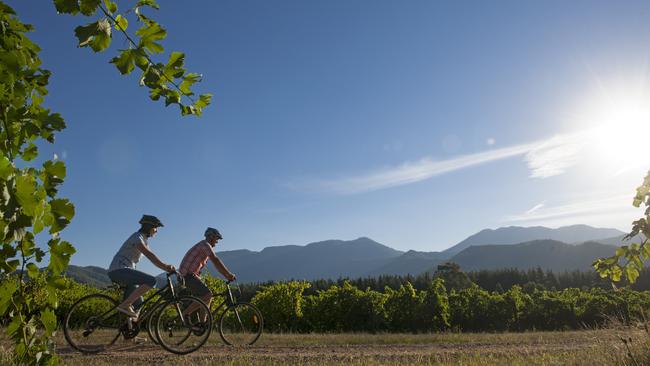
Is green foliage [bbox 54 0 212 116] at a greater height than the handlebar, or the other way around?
green foliage [bbox 54 0 212 116]

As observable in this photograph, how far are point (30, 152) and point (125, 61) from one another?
802mm

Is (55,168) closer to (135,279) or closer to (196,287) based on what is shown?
(135,279)

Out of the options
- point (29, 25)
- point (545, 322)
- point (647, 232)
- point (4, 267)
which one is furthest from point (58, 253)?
point (545, 322)

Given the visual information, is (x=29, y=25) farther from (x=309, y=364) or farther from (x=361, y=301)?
(x=361, y=301)

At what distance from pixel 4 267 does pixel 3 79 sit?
0.81 meters

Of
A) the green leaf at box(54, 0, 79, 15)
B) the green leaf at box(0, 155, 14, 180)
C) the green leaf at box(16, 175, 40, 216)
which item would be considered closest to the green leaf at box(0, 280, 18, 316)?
the green leaf at box(16, 175, 40, 216)

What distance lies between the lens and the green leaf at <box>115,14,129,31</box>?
2.11 meters

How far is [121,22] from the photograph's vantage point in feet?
6.97

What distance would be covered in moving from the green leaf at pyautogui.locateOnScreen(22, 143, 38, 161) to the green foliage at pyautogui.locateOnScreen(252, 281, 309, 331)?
1735cm

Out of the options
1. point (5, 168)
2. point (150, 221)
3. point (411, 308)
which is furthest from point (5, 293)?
point (411, 308)

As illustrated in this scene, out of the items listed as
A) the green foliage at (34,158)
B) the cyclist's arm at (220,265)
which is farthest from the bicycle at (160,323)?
the green foliage at (34,158)

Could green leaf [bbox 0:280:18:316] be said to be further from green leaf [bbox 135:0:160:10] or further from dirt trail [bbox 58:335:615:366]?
dirt trail [bbox 58:335:615:366]

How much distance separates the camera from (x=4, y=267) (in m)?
2.06

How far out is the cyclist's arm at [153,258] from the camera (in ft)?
→ 27.1
